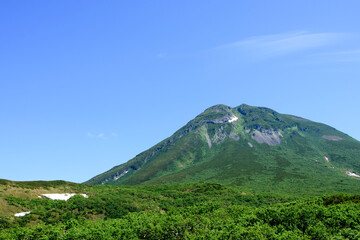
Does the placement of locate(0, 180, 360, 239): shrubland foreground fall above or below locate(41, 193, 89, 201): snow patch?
Result: below

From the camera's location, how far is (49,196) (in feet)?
236

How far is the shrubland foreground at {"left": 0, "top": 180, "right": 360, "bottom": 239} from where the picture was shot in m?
38.8

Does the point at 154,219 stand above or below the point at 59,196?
below

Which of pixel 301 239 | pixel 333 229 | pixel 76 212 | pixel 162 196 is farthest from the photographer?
pixel 162 196

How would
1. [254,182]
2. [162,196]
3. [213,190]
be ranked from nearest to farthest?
[162,196], [213,190], [254,182]

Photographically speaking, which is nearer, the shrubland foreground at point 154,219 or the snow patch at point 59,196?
the shrubland foreground at point 154,219

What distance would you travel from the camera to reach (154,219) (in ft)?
155

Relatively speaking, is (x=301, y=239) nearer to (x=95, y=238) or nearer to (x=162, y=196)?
(x=95, y=238)

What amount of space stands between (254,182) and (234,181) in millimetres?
13049

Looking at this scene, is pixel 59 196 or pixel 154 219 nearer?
pixel 154 219

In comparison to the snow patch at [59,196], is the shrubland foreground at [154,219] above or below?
below

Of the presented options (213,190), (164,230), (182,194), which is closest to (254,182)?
(213,190)

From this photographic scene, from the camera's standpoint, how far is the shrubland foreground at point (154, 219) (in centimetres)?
3878

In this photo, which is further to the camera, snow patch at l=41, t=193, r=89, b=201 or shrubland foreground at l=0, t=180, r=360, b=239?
snow patch at l=41, t=193, r=89, b=201
